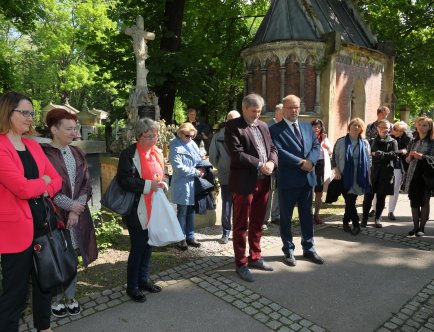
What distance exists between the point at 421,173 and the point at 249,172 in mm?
3472

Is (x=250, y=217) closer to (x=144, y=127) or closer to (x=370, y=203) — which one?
(x=144, y=127)

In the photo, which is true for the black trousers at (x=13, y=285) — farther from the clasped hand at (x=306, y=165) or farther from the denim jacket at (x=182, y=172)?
the clasped hand at (x=306, y=165)

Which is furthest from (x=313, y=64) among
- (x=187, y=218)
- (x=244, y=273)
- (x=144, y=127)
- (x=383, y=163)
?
(x=144, y=127)

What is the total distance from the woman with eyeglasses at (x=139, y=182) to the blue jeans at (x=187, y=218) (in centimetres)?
167

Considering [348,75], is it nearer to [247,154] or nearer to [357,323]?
[247,154]

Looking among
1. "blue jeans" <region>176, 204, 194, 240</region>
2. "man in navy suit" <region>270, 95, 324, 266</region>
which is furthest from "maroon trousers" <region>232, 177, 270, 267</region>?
"blue jeans" <region>176, 204, 194, 240</region>

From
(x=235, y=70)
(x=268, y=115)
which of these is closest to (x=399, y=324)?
(x=268, y=115)

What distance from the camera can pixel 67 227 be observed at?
11.4 ft

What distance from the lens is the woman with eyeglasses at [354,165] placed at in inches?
245

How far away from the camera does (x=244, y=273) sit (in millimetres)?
4535

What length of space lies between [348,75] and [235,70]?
7.71 meters

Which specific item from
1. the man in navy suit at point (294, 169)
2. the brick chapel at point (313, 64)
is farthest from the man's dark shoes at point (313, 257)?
the brick chapel at point (313, 64)

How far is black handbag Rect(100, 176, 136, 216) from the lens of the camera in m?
3.74

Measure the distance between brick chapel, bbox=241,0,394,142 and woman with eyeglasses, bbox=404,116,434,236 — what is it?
762cm
